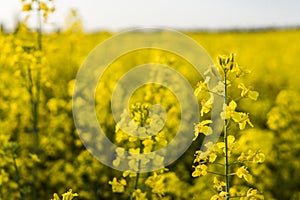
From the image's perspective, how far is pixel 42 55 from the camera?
5172 mm

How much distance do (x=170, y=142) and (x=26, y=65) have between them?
4.90 feet

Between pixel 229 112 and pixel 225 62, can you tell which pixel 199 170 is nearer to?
pixel 229 112

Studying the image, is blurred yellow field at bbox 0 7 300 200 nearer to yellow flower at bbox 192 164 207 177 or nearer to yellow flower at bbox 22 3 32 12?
yellow flower at bbox 22 3 32 12

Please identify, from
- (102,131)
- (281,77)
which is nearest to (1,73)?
(102,131)

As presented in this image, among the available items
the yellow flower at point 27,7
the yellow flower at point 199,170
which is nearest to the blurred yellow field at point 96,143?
the yellow flower at point 27,7

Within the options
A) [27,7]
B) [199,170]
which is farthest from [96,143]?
[199,170]

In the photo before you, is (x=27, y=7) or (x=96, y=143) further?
(x=96, y=143)

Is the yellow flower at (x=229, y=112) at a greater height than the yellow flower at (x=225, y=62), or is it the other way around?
the yellow flower at (x=225, y=62)

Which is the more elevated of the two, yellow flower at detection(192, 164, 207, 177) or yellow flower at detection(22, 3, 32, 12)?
yellow flower at detection(22, 3, 32, 12)

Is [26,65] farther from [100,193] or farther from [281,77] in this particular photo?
[281,77]

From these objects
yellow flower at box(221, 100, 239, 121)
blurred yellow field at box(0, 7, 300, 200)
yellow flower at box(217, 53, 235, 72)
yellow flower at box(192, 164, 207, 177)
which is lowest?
blurred yellow field at box(0, 7, 300, 200)

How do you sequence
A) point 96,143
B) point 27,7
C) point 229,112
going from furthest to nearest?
point 96,143 < point 27,7 < point 229,112

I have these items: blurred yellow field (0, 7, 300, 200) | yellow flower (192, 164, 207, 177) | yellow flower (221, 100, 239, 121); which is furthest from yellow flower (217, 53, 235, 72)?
blurred yellow field (0, 7, 300, 200)

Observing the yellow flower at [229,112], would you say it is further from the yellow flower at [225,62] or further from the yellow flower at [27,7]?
the yellow flower at [27,7]
